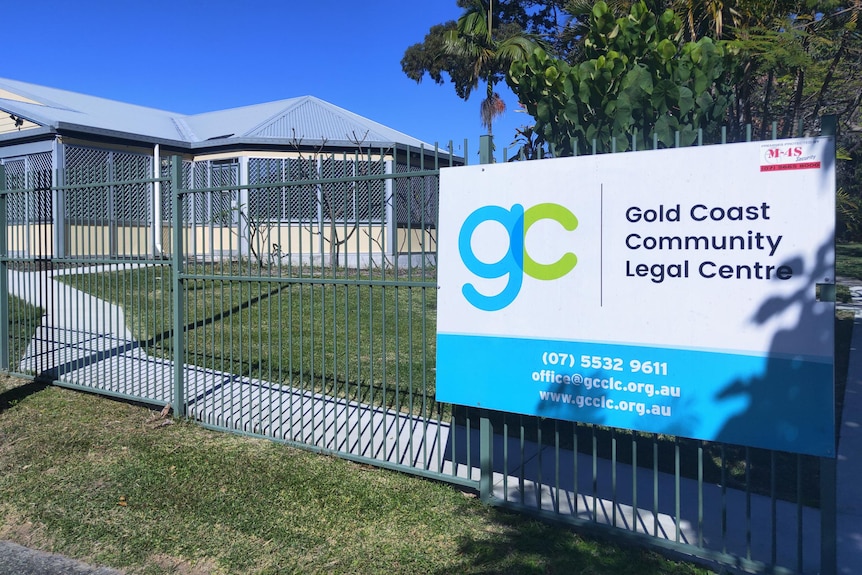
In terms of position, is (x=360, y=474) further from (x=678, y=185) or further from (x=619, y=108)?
(x=619, y=108)

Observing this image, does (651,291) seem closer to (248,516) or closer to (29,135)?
(248,516)

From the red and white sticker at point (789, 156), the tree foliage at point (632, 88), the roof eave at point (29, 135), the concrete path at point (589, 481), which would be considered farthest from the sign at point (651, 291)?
the roof eave at point (29, 135)

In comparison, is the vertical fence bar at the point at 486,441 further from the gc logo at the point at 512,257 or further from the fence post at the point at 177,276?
the fence post at the point at 177,276

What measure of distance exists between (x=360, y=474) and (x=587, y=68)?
6.15 metres

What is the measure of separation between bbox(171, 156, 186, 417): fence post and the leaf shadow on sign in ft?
15.5

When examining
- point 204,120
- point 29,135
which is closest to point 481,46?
point 204,120

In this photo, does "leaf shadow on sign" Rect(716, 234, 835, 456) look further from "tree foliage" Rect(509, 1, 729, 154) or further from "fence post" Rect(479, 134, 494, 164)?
"tree foliage" Rect(509, 1, 729, 154)

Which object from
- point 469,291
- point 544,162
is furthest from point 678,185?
point 469,291

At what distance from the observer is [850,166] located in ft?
70.5

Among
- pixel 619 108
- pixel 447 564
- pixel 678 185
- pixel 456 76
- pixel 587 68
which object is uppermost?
pixel 456 76

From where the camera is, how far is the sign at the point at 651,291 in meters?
3.39

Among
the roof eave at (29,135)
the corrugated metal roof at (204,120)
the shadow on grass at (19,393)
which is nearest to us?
the shadow on grass at (19,393)

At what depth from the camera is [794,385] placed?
3.40m

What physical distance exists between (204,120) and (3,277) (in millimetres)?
14846
